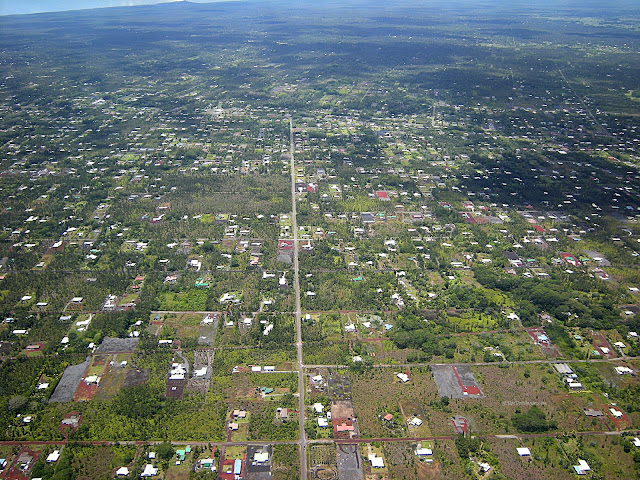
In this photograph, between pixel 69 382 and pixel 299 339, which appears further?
pixel 299 339

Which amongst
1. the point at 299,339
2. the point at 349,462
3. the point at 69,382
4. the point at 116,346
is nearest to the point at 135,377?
the point at 116,346

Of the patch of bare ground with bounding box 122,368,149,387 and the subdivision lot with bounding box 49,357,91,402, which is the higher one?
the subdivision lot with bounding box 49,357,91,402

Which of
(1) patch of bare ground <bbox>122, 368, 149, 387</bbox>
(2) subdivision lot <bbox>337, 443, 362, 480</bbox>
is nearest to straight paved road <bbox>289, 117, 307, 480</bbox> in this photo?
(2) subdivision lot <bbox>337, 443, 362, 480</bbox>

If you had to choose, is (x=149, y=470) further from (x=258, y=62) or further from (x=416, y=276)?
(x=258, y=62)

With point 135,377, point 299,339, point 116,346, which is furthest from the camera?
point 299,339

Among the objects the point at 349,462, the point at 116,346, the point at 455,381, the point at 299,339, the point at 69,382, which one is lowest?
the point at 349,462

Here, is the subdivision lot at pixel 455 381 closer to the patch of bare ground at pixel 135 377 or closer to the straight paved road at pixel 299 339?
the straight paved road at pixel 299 339


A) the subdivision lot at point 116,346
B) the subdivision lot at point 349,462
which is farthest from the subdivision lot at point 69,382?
the subdivision lot at point 349,462

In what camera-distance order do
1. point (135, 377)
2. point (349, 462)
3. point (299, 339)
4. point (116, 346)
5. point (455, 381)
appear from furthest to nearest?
point (299, 339), point (116, 346), point (455, 381), point (135, 377), point (349, 462)

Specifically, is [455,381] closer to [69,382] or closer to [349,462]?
[349,462]

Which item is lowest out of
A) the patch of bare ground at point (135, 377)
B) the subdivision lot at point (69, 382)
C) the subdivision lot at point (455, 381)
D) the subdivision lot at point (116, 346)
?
the subdivision lot at point (455, 381)

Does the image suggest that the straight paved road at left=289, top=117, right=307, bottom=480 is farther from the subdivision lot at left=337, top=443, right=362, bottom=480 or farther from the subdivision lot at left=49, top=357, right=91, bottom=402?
the subdivision lot at left=49, top=357, right=91, bottom=402

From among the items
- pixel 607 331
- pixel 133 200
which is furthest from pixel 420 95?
pixel 607 331
